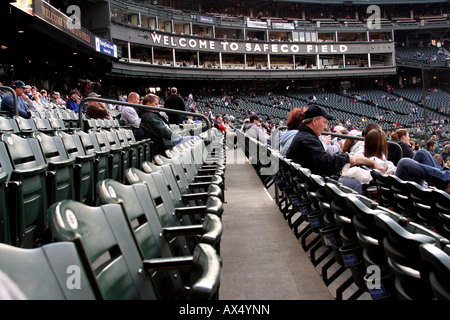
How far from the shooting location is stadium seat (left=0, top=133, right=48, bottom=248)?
227 cm

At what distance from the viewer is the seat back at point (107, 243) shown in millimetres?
1157

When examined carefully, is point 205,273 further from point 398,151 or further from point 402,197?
point 398,151

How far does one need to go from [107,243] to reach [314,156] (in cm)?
289

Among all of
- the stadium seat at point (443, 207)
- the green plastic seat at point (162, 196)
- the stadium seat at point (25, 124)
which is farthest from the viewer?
the stadium seat at point (25, 124)

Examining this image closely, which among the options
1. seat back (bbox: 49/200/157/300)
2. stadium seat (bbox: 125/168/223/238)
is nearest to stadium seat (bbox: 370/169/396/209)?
stadium seat (bbox: 125/168/223/238)

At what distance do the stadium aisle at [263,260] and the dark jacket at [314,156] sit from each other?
0.68 m

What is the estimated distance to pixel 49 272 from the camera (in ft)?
3.24

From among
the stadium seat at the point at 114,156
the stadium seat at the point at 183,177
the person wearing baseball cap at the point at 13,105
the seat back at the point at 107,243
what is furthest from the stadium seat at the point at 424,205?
the person wearing baseball cap at the point at 13,105

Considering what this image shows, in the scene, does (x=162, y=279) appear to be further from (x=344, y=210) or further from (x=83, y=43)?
(x=83, y=43)

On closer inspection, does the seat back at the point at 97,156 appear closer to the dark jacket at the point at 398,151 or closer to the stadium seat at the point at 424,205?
the stadium seat at the point at 424,205

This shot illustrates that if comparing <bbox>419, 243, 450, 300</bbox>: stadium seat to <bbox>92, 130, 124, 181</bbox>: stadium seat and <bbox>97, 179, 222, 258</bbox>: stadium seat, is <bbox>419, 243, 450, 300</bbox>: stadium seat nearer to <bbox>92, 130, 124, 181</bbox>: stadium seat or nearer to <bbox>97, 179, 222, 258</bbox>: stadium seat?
<bbox>97, 179, 222, 258</bbox>: stadium seat

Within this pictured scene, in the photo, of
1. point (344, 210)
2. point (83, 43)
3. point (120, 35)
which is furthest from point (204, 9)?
point (344, 210)

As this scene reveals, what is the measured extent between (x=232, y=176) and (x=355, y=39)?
41.3m

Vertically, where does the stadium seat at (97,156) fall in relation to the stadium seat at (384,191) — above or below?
above
